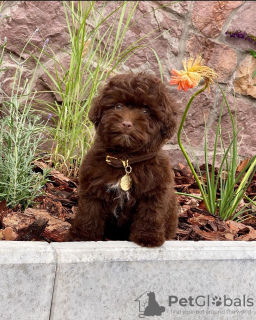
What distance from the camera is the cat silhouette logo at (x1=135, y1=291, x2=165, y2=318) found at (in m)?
2.36

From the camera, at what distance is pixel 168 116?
241 centimetres

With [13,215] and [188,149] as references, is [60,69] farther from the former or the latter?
[13,215]

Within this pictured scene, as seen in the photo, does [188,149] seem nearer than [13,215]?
No

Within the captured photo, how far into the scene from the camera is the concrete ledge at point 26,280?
209 centimetres

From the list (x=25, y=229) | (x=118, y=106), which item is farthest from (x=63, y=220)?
(x=118, y=106)

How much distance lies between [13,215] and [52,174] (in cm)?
90

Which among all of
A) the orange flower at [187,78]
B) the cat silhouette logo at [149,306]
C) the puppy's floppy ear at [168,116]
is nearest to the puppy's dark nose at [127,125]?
the puppy's floppy ear at [168,116]

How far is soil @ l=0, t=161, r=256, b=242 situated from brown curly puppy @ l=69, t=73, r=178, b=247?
0.26m

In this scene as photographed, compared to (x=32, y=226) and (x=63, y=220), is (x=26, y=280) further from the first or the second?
(x=63, y=220)

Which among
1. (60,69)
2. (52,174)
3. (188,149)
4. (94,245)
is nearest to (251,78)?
(188,149)

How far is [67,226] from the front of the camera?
2.91 metres

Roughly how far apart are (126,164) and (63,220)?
2.59 ft

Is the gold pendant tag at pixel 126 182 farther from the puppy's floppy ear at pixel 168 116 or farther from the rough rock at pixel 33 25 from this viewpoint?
the rough rock at pixel 33 25

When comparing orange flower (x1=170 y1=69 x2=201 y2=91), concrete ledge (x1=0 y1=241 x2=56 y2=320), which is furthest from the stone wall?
concrete ledge (x1=0 y1=241 x2=56 y2=320)
